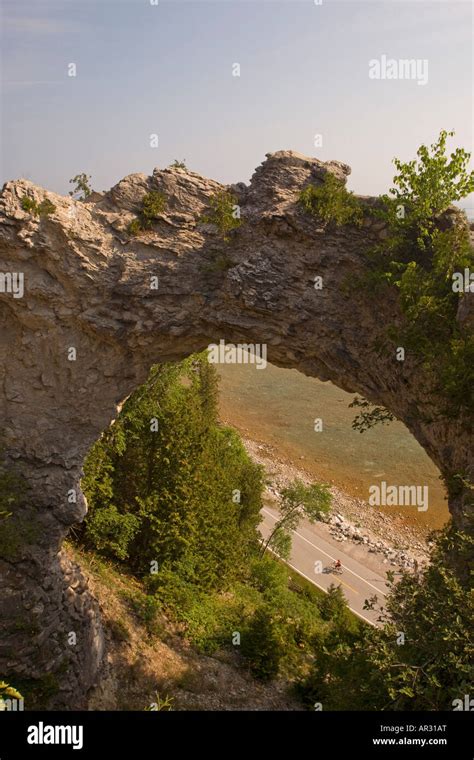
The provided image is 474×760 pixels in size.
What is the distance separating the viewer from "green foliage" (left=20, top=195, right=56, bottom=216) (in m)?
14.2

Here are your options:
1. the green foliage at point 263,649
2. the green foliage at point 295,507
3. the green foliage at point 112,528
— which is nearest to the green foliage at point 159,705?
the green foliage at point 263,649

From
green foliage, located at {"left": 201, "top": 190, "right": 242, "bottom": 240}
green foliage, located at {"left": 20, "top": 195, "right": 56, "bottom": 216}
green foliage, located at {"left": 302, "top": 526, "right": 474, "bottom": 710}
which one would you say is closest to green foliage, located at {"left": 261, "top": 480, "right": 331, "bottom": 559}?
green foliage, located at {"left": 302, "top": 526, "right": 474, "bottom": 710}

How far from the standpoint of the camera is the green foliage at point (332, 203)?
554 inches

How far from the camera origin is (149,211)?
599 inches

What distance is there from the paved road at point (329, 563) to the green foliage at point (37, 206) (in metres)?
23.6

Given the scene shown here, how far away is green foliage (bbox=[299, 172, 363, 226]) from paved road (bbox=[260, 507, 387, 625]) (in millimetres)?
20591

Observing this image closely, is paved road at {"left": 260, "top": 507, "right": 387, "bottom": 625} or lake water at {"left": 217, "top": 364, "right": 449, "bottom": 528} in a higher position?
lake water at {"left": 217, "top": 364, "right": 449, "bottom": 528}

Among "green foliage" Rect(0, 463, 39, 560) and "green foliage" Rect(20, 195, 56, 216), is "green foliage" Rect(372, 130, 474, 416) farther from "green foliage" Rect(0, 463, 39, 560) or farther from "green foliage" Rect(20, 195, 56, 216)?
"green foliage" Rect(0, 463, 39, 560)

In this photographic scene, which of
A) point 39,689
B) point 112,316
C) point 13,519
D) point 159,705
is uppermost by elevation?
point 112,316

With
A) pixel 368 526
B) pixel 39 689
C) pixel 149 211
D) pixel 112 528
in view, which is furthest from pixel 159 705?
pixel 368 526

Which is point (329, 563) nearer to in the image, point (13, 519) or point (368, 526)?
point (368, 526)

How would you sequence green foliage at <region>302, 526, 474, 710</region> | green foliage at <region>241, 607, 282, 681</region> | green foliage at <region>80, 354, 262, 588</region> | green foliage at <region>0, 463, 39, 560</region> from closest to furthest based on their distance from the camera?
green foliage at <region>302, 526, 474, 710</region> → green foliage at <region>0, 463, 39, 560</region> → green foliage at <region>241, 607, 282, 681</region> → green foliage at <region>80, 354, 262, 588</region>

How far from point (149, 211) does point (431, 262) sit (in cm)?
843
